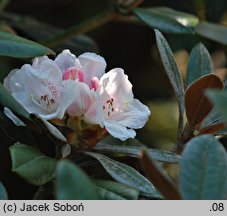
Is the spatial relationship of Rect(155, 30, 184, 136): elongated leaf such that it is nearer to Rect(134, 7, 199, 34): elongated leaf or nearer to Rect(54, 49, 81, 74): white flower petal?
Rect(54, 49, 81, 74): white flower petal

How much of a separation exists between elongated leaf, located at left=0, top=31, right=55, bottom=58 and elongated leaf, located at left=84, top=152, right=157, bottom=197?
7.1 inches

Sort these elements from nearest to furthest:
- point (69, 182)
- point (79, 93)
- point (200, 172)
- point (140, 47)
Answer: point (69, 182), point (200, 172), point (79, 93), point (140, 47)

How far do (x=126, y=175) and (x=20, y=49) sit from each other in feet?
0.87

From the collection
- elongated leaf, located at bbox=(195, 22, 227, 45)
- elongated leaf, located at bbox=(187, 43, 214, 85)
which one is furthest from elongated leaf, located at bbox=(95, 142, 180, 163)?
elongated leaf, located at bbox=(195, 22, 227, 45)

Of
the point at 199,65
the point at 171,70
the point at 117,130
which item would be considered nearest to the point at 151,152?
the point at 117,130

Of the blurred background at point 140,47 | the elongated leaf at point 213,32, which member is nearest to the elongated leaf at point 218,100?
the elongated leaf at point 213,32

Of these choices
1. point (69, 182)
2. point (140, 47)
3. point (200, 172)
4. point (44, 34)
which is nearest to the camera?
point (69, 182)

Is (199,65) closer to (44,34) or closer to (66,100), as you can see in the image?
(66,100)

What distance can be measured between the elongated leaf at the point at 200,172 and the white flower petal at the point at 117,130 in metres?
0.23

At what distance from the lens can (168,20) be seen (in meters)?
1.39

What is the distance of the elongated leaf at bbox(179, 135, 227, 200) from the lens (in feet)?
2.43

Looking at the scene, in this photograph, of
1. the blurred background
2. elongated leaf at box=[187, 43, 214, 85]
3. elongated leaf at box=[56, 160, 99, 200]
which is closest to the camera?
elongated leaf at box=[56, 160, 99, 200]

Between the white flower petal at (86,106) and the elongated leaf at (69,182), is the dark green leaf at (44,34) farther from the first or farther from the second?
the elongated leaf at (69,182)
